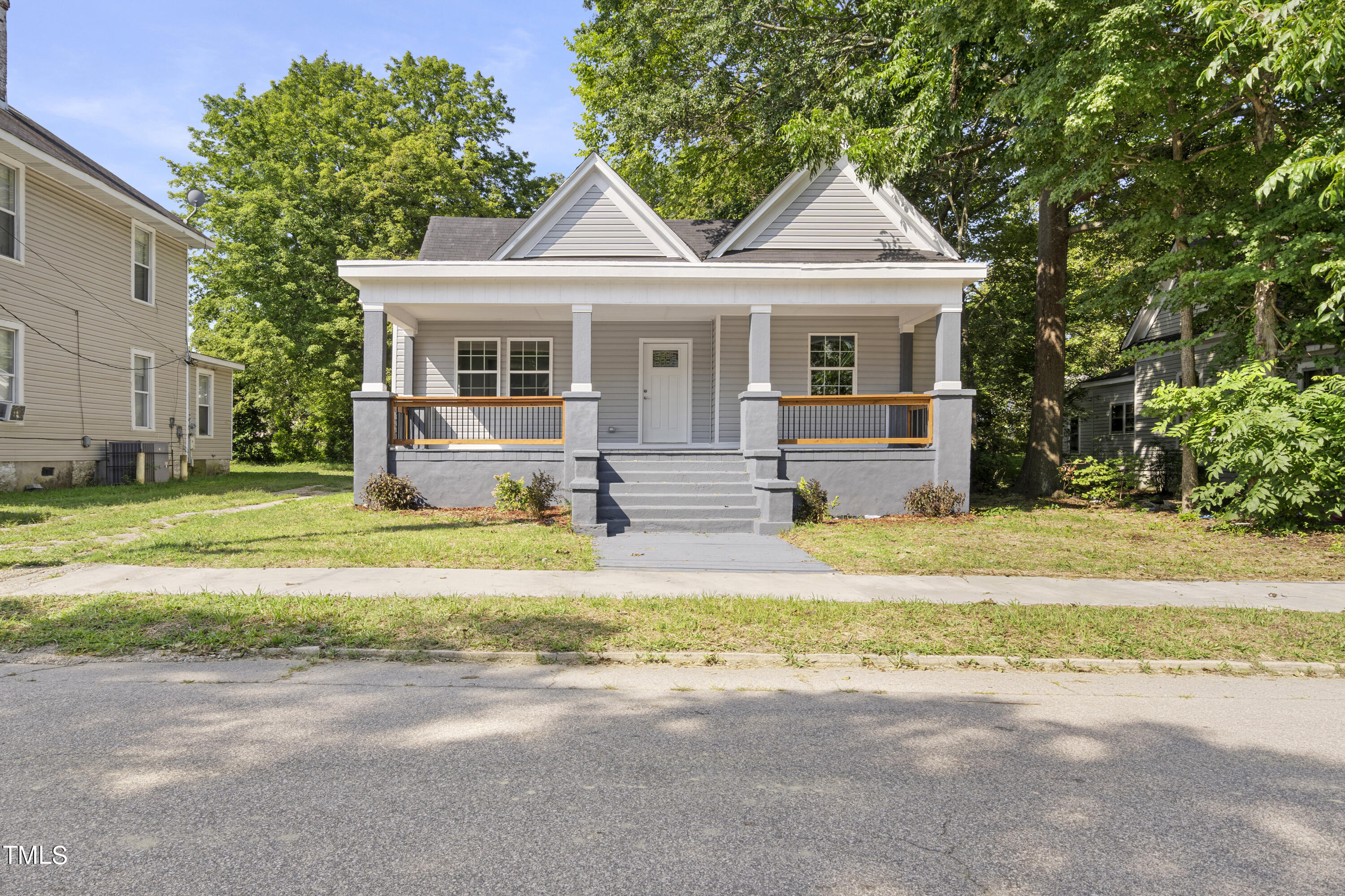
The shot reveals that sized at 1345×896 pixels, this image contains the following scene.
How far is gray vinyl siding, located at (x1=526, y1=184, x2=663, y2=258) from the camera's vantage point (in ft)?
48.7

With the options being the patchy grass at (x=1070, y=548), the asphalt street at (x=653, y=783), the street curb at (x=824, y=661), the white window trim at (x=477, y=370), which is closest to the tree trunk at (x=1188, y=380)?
the patchy grass at (x=1070, y=548)

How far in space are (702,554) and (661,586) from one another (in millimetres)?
1978

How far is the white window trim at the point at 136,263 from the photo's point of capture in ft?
57.0

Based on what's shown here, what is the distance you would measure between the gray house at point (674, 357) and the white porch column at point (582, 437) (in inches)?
1.3

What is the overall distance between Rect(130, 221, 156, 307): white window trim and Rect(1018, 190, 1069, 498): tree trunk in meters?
21.3

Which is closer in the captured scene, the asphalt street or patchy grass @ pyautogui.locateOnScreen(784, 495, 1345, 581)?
the asphalt street

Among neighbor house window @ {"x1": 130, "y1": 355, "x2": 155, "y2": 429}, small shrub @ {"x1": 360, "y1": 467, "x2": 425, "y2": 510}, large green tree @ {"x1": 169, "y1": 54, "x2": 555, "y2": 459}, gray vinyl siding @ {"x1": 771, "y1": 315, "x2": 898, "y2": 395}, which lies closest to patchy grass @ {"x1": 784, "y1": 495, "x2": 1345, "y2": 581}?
gray vinyl siding @ {"x1": 771, "y1": 315, "x2": 898, "y2": 395}

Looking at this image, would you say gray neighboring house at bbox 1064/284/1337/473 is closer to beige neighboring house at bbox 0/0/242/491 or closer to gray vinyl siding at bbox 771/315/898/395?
gray vinyl siding at bbox 771/315/898/395

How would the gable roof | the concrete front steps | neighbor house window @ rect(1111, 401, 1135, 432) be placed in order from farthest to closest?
1. neighbor house window @ rect(1111, 401, 1135, 432)
2. the gable roof
3. the concrete front steps

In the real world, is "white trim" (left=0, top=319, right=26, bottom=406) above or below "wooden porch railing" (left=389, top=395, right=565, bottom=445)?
above

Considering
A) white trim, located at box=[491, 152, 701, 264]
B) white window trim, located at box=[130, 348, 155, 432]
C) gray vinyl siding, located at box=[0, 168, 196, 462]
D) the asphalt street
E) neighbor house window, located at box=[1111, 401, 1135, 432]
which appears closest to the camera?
the asphalt street

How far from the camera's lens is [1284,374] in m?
12.4

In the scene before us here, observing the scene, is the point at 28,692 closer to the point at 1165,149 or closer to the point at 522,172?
the point at 1165,149

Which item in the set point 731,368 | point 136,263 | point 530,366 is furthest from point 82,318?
point 731,368
